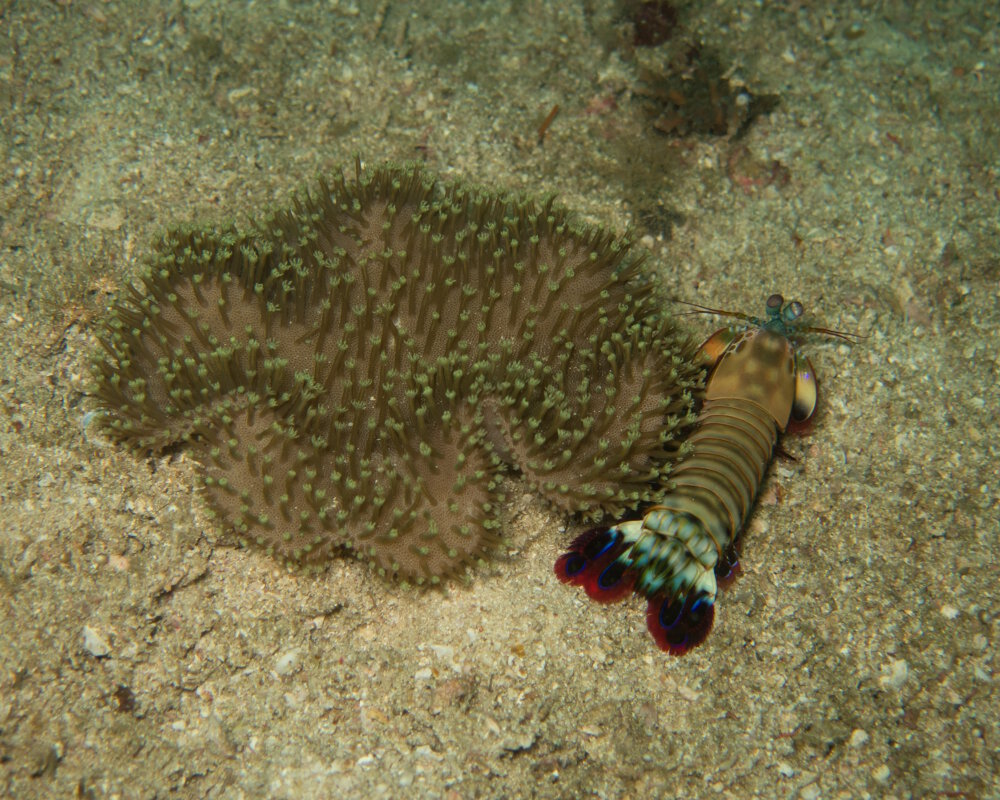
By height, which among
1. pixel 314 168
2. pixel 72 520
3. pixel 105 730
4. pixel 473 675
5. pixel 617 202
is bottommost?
pixel 105 730

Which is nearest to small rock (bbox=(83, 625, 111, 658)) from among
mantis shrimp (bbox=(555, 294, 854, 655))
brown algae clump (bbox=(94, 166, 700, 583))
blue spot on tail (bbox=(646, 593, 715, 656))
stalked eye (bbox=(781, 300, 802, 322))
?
brown algae clump (bbox=(94, 166, 700, 583))

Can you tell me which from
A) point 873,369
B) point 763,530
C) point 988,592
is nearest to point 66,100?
point 763,530

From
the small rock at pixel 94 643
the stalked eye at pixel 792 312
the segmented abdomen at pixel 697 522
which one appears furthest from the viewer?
the stalked eye at pixel 792 312

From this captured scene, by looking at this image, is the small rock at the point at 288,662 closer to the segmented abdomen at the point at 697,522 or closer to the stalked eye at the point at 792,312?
the segmented abdomen at the point at 697,522

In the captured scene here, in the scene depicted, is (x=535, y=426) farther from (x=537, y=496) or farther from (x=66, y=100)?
(x=66, y=100)

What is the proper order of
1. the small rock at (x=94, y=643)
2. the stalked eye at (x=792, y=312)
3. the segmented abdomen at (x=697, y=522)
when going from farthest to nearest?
the stalked eye at (x=792, y=312) → the segmented abdomen at (x=697, y=522) → the small rock at (x=94, y=643)

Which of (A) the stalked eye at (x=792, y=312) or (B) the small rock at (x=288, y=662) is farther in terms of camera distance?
(A) the stalked eye at (x=792, y=312)

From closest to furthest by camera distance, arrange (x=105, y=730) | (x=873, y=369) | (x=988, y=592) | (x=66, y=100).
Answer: (x=105, y=730)
(x=988, y=592)
(x=873, y=369)
(x=66, y=100)

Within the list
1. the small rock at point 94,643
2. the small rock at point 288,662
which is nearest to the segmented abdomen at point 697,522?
the small rock at point 288,662

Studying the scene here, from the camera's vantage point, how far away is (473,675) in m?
3.97

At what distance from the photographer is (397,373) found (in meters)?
4.18

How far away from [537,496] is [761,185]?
3.83 meters

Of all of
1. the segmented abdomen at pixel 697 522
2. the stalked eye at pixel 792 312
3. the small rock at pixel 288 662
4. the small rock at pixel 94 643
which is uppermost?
the stalked eye at pixel 792 312

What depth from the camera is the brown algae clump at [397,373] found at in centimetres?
392
